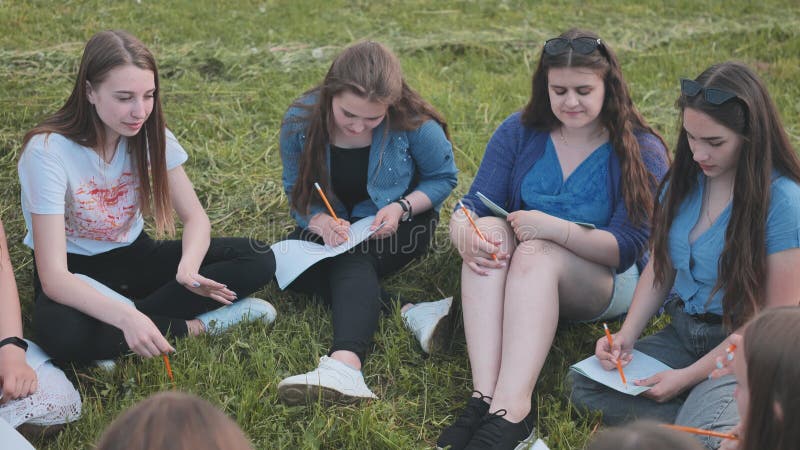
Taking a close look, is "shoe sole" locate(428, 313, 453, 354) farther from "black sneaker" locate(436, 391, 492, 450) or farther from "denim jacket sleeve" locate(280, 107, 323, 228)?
"denim jacket sleeve" locate(280, 107, 323, 228)

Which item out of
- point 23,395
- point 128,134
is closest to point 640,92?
point 128,134

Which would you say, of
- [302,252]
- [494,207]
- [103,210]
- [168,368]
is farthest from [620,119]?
[103,210]

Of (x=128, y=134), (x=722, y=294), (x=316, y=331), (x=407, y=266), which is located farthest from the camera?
(x=407, y=266)

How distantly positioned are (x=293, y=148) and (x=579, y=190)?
1.18 m

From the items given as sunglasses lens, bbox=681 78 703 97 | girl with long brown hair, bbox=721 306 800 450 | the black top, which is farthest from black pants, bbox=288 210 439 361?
girl with long brown hair, bbox=721 306 800 450

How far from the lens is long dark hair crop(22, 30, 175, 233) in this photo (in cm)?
298

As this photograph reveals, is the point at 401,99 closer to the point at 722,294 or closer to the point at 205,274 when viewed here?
the point at 205,274

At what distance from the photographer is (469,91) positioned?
5.77 metres

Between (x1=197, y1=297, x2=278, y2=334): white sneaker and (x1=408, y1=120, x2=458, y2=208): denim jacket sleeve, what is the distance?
2.67ft

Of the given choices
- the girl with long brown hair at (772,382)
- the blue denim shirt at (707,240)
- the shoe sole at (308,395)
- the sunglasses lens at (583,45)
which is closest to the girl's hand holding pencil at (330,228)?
the shoe sole at (308,395)

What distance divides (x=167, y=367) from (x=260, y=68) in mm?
3299

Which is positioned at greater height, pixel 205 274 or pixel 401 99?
pixel 401 99

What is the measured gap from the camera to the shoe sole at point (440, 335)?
319 cm

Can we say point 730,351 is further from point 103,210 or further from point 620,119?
point 103,210
